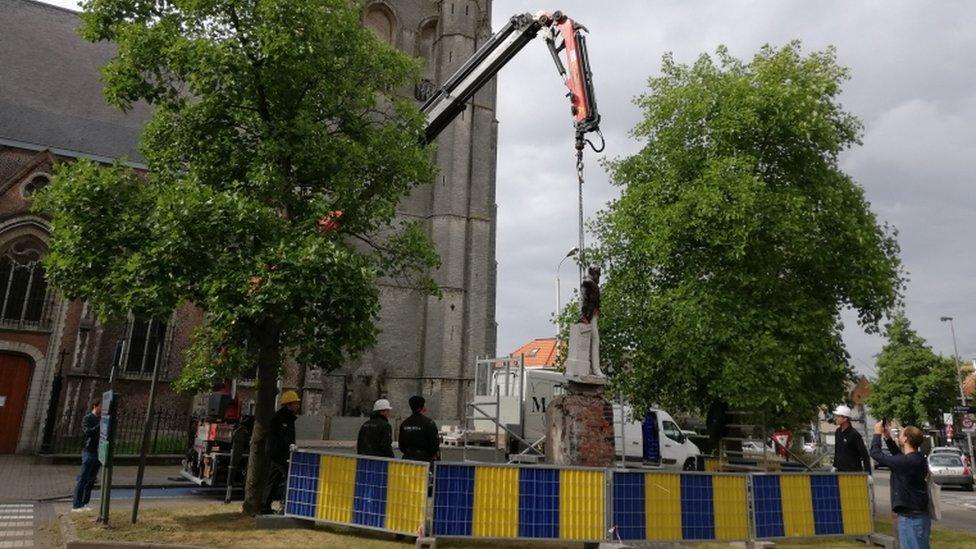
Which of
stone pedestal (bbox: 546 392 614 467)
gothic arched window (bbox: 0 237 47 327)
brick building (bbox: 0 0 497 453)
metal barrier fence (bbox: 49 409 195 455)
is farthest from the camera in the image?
gothic arched window (bbox: 0 237 47 327)

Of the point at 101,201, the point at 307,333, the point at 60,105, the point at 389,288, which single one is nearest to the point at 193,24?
the point at 101,201

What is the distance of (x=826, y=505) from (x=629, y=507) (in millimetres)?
3366

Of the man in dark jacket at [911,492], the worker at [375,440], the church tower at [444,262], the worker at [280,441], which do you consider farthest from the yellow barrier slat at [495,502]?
the church tower at [444,262]

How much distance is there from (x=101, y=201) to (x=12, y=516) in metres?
5.76

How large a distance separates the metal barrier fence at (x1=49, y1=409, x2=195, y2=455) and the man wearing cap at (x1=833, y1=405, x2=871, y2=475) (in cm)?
1767

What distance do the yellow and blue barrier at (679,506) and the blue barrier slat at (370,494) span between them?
2934 mm

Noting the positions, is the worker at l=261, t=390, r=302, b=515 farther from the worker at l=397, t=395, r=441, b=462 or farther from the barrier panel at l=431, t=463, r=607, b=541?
the barrier panel at l=431, t=463, r=607, b=541

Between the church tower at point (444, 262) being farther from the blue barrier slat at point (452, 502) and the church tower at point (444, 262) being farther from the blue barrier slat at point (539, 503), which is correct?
the blue barrier slat at point (539, 503)

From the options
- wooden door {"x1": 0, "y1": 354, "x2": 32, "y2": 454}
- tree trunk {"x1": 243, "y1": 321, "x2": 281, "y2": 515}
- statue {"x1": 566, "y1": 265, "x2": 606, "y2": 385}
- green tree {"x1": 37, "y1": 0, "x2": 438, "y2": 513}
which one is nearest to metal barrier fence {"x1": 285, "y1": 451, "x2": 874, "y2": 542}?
tree trunk {"x1": 243, "y1": 321, "x2": 281, "y2": 515}

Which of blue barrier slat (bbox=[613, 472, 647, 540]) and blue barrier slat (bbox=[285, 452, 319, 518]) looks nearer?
blue barrier slat (bbox=[613, 472, 647, 540])

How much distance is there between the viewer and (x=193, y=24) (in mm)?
9523

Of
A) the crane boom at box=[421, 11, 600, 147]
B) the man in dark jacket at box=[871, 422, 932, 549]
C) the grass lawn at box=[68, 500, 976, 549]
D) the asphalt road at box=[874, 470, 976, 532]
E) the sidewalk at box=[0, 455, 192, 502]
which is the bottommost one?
the asphalt road at box=[874, 470, 976, 532]

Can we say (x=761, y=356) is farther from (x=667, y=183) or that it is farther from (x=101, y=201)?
(x=101, y=201)

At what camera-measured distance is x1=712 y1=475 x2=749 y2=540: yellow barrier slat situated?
8273 millimetres
